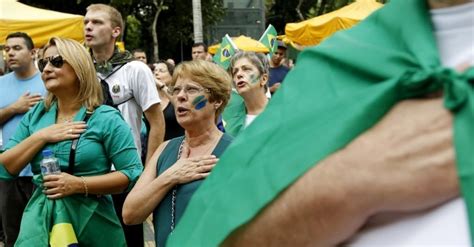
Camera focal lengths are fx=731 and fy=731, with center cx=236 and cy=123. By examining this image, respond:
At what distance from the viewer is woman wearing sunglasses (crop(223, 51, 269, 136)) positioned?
495 cm

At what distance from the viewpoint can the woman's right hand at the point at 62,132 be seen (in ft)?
11.7

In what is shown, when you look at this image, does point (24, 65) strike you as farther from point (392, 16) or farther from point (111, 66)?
point (392, 16)

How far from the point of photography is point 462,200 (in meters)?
1.12

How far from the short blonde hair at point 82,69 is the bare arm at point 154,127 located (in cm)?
105

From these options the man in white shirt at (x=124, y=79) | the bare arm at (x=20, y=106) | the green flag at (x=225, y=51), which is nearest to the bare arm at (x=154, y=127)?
the man in white shirt at (x=124, y=79)

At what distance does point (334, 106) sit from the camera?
1226 mm

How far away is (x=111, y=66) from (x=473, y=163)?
391cm

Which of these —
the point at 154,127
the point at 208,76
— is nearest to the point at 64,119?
the point at 208,76

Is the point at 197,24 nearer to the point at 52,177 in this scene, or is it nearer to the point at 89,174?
the point at 89,174

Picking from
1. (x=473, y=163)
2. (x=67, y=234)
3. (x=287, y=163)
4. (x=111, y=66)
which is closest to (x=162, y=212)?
(x=67, y=234)

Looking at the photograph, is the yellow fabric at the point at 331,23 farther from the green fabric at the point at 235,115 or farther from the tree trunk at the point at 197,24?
the green fabric at the point at 235,115

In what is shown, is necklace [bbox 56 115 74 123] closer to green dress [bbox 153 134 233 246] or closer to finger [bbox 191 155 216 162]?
green dress [bbox 153 134 233 246]

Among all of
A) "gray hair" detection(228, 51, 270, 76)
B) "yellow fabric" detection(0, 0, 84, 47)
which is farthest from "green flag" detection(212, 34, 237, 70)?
"gray hair" detection(228, 51, 270, 76)

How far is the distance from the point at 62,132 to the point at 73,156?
130mm
